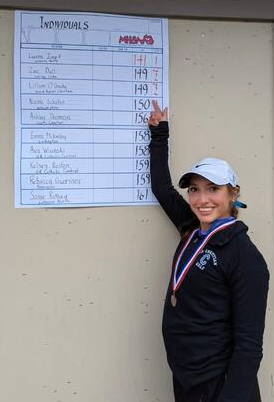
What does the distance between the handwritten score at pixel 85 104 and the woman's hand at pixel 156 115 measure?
26mm

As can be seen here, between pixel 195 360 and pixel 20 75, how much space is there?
1.30m

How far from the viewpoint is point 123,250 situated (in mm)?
2117

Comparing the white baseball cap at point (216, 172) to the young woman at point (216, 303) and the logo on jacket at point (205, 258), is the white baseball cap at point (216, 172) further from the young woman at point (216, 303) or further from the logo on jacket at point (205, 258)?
the logo on jacket at point (205, 258)

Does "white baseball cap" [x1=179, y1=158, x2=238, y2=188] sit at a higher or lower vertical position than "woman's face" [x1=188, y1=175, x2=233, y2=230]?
higher

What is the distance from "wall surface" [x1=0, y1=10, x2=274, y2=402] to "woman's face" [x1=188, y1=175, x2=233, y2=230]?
360 millimetres

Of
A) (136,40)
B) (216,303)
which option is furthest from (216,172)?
(136,40)

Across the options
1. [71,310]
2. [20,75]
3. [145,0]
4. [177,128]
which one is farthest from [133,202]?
[145,0]

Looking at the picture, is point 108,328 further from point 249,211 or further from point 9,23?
point 9,23

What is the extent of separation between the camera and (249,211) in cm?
221

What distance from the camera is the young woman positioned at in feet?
5.32

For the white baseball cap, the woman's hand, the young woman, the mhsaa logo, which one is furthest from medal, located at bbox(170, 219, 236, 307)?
the mhsaa logo

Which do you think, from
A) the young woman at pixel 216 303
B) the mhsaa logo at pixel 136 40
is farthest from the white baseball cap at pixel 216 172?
the mhsaa logo at pixel 136 40

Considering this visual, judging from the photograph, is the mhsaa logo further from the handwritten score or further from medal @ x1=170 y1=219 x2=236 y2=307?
medal @ x1=170 y1=219 x2=236 y2=307

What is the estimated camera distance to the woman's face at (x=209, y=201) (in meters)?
1.77
